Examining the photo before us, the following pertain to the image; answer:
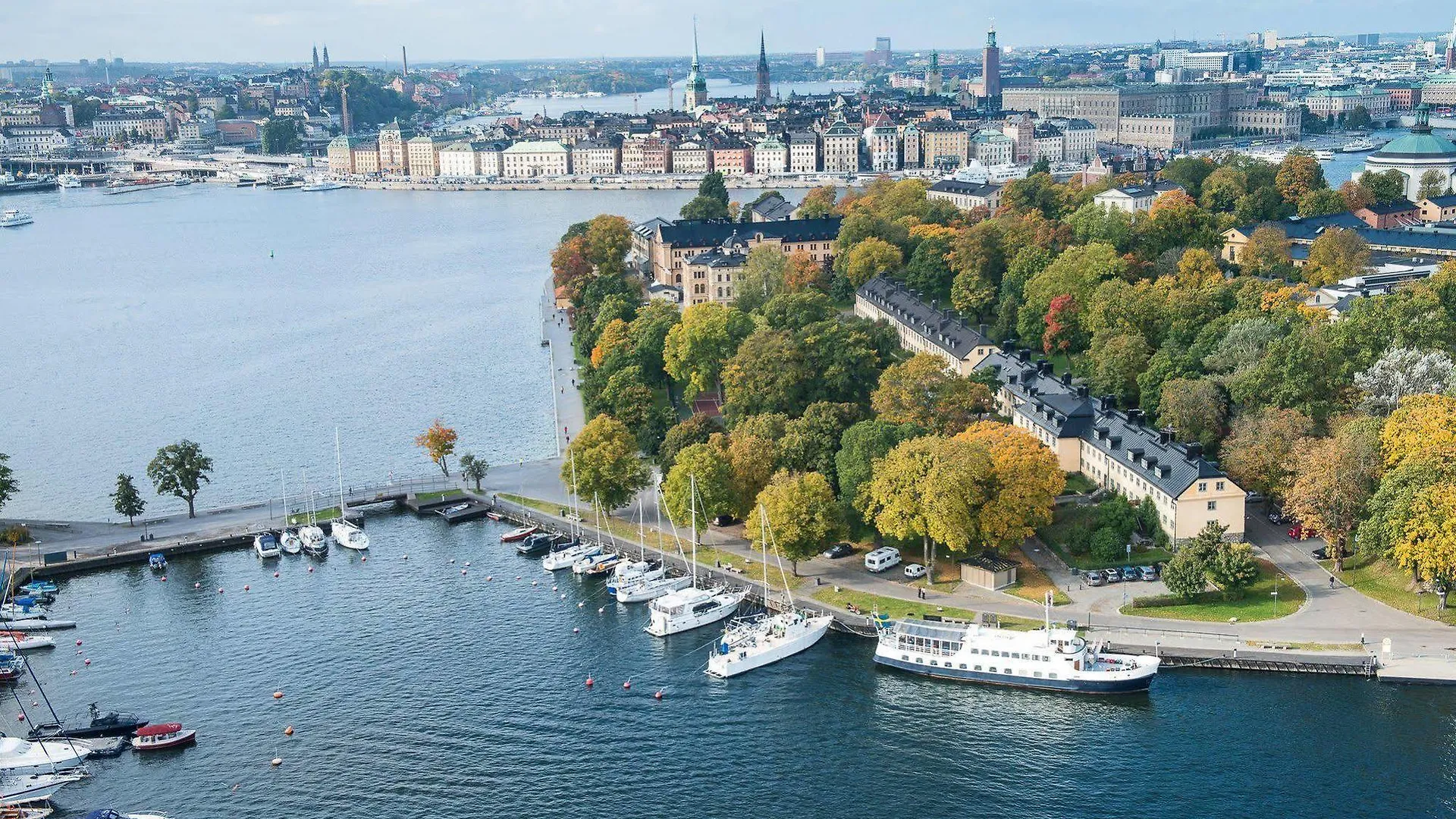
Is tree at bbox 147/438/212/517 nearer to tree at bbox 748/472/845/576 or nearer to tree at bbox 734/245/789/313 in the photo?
tree at bbox 748/472/845/576

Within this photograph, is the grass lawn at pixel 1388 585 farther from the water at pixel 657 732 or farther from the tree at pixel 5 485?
the tree at pixel 5 485

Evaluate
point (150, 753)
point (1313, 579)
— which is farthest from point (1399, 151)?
point (150, 753)

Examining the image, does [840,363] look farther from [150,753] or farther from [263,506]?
[150,753]

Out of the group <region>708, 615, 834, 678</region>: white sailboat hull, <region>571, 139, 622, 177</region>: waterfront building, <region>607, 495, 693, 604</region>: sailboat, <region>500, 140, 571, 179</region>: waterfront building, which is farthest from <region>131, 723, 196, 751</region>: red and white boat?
<region>500, 140, 571, 179</region>: waterfront building

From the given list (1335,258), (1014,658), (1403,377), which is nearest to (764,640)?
(1014,658)

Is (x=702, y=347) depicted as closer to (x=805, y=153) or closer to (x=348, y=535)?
(x=348, y=535)

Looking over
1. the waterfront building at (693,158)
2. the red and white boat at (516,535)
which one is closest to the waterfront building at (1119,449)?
the red and white boat at (516,535)
